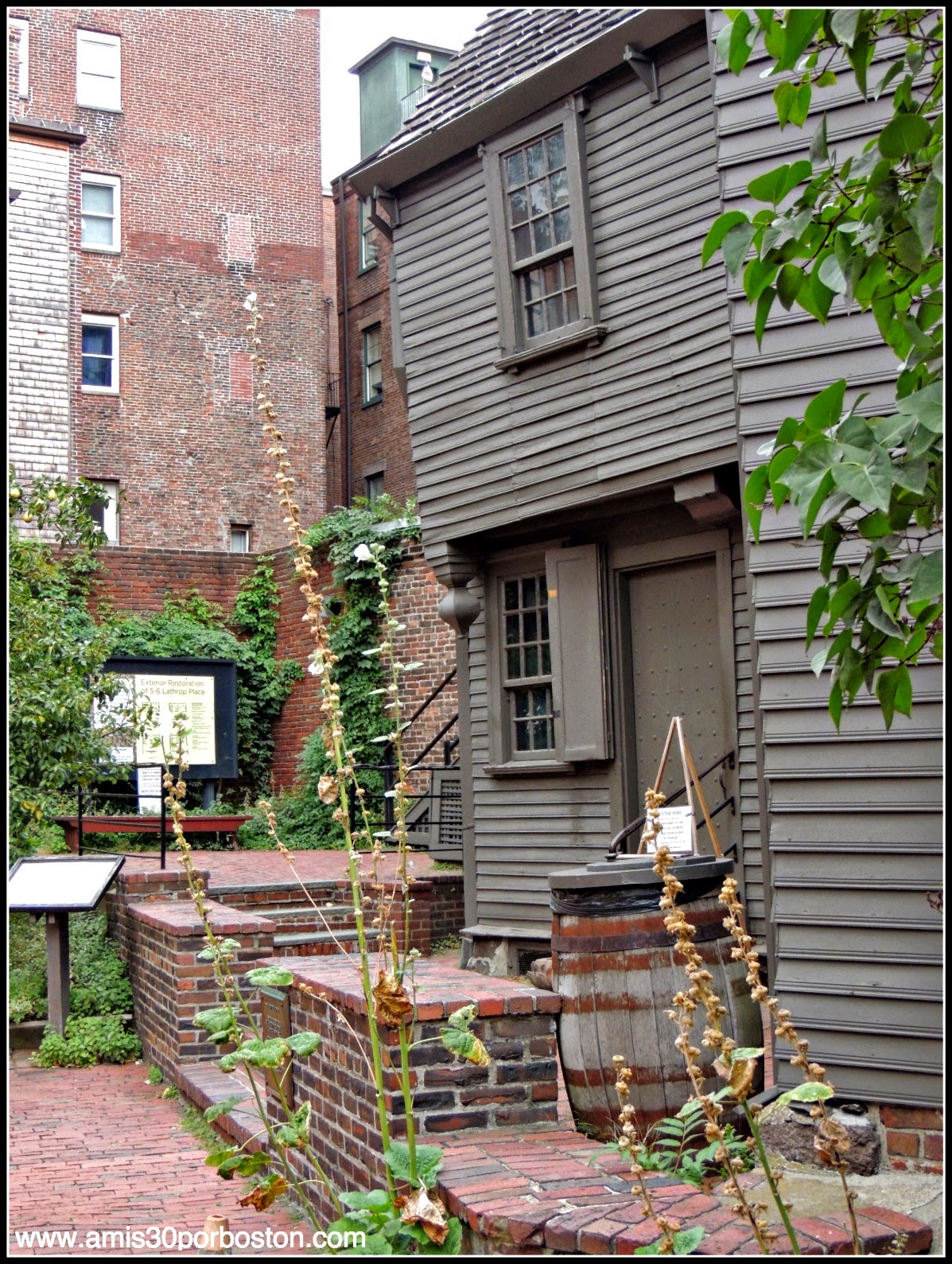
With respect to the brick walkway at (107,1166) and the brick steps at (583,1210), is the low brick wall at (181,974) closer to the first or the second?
the brick walkway at (107,1166)

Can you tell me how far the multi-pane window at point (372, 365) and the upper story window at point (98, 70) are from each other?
636 cm

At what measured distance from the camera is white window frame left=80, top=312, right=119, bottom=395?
23578 millimetres

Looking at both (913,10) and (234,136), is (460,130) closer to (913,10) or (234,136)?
(913,10)

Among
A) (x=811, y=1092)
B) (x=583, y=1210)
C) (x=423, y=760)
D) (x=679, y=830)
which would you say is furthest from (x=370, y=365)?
(x=811, y=1092)

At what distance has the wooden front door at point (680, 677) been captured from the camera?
8.46 metres

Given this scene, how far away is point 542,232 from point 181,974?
561cm

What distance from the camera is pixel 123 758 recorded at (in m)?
17.6

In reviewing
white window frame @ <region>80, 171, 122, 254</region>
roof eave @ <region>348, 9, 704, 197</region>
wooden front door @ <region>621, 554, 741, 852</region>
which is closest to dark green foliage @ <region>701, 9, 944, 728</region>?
wooden front door @ <region>621, 554, 741, 852</region>

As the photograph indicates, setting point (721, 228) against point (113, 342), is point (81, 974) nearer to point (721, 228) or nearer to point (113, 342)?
point (721, 228)

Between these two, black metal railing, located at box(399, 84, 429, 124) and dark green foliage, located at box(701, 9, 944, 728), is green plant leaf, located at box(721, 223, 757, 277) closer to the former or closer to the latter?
dark green foliage, located at box(701, 9, 944, 728)

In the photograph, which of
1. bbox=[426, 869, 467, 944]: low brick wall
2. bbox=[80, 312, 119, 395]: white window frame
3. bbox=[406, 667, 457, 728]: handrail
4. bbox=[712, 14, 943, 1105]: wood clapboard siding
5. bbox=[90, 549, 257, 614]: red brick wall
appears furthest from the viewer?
bbox=[80, 312, 119, 395]: white window frame

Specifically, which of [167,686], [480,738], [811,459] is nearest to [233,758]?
[167,686]

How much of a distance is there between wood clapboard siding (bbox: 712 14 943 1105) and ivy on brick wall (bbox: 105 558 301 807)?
14.5 m

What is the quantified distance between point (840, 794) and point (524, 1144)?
1.88m
